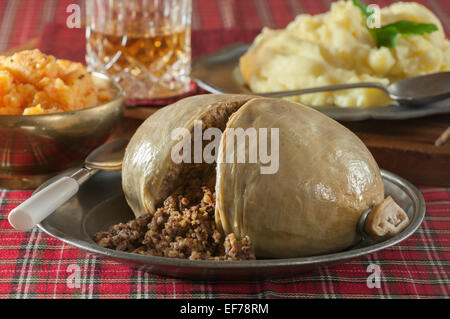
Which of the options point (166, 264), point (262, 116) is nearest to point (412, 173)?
point (262, 116)

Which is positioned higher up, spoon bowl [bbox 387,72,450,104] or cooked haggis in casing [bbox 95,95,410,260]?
cooked haggis in casing [bbox 95,95,410,260]

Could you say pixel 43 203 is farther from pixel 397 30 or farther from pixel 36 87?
pixel 397 30

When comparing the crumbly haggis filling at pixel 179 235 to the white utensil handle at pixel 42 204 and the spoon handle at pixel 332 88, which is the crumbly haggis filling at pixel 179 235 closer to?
the white utensil handle at pixel 42 204

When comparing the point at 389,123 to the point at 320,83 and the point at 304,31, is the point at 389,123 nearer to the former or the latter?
the point at 320,83

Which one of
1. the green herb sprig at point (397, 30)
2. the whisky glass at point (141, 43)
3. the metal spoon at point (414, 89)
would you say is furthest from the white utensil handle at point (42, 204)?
the green herb sprig at point (397, 30)

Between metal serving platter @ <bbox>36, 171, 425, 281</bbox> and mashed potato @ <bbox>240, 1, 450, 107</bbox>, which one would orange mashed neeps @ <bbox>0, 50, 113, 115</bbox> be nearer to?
metal serving platter @ <bbox>36, 171, 425, 281</bbox>

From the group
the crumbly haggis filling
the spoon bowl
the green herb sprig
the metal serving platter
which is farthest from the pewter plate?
the crumbly haggis filling
